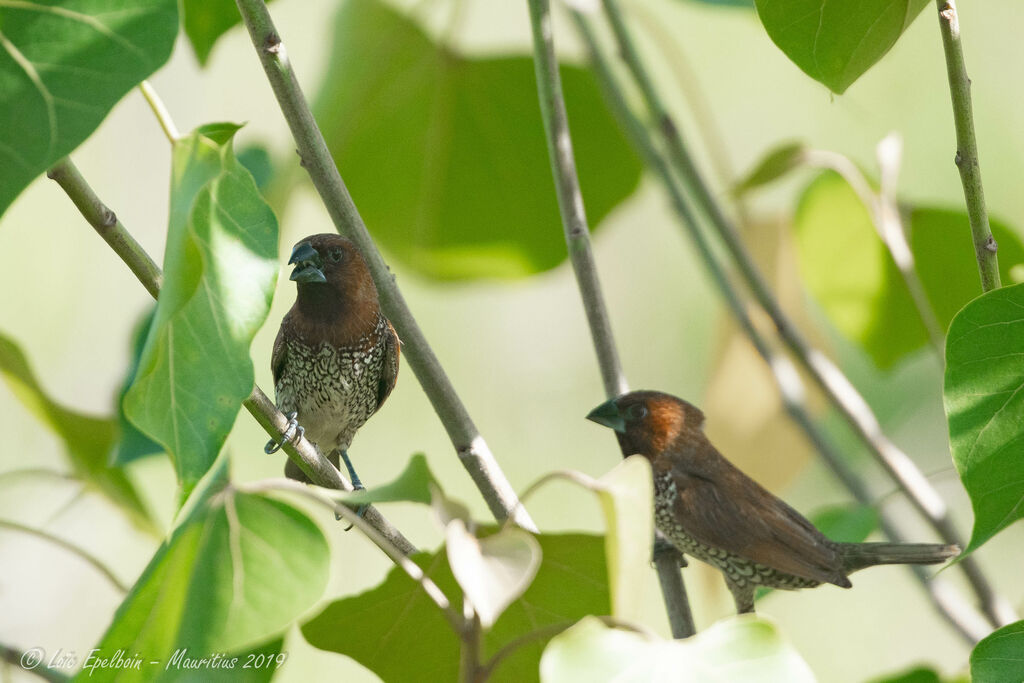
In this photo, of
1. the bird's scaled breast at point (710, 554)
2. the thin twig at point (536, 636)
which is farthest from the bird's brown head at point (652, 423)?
the thin twig at point (536, 636)

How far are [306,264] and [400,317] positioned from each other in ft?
2.22

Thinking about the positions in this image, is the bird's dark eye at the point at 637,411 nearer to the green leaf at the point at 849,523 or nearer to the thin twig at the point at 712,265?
the thin twig at the point at 712,265

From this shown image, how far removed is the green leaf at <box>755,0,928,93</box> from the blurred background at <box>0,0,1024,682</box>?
201cm

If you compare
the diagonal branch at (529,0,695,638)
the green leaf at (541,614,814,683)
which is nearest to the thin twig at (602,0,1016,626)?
the diagonal branch at (529,0,695,638)

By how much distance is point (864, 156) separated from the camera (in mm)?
5457

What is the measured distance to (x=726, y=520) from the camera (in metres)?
2.61

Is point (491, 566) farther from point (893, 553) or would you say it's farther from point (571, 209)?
point (893, 553)

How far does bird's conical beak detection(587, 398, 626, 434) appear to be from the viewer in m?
2.41

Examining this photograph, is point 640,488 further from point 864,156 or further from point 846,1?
point 864,156

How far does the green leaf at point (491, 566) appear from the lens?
85cm

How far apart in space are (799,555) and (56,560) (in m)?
2.31

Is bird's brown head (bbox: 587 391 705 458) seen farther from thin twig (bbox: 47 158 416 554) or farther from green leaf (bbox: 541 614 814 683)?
green leaf (bbox: 541 614 814 683)

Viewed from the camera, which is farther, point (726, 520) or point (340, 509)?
point (726, 520)

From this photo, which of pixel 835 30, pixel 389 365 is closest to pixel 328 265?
pixel 389 365
